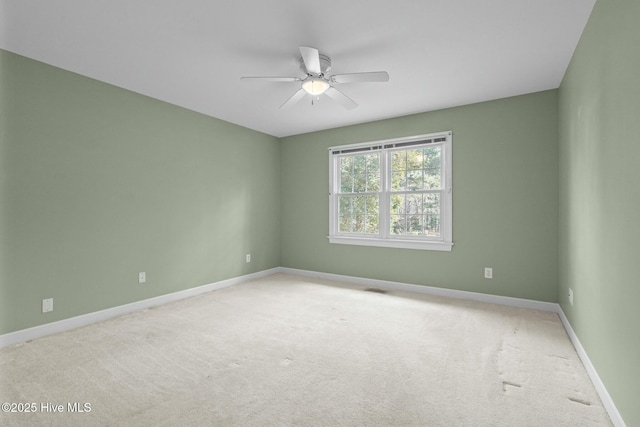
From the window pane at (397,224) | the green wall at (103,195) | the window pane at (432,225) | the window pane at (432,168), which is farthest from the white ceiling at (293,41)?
the window pane at (397,224)

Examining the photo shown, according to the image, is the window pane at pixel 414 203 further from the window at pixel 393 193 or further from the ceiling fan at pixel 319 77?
the ceiling fan at pixel 319 77

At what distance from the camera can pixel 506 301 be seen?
12.2 ft

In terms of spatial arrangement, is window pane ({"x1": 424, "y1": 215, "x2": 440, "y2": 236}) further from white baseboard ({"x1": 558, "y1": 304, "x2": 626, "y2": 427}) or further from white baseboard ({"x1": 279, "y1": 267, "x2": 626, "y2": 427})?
white baseboard ({"x1": 558, "y1": 304, "x2": 626, "y2": 427})

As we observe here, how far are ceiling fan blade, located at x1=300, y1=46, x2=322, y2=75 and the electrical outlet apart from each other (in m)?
3.11

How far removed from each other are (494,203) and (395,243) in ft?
4.53

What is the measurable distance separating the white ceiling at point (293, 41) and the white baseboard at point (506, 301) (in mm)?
2417

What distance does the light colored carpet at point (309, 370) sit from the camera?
1723 millimetres

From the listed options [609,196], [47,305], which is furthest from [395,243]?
[47,305]

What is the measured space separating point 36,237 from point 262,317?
7.14 feet

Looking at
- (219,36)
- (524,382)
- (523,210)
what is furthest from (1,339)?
(523,210)

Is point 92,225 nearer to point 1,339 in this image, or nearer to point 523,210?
point 1,339

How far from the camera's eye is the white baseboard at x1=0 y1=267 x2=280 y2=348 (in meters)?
2.64

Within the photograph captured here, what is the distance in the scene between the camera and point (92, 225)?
315cm

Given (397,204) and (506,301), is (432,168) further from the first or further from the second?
(506,301)
